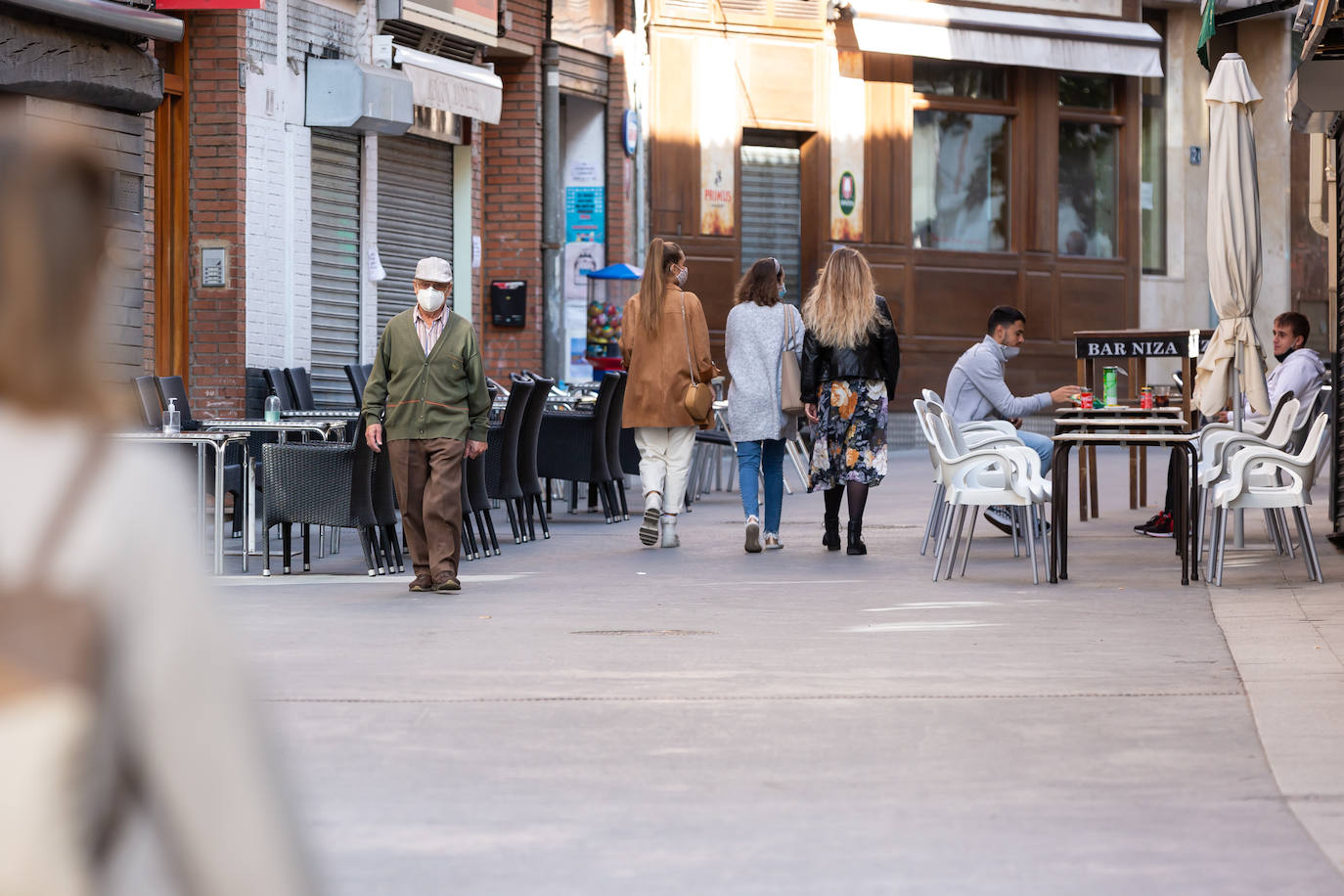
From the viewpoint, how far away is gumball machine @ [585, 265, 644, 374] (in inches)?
862

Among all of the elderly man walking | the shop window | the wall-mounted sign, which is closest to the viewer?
the elderly man walking

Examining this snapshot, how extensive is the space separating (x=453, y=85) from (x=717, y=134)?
5.75 meters

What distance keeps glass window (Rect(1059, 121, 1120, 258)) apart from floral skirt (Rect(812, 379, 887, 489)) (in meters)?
16.4

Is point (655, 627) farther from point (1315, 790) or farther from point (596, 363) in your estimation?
point (596, 363)

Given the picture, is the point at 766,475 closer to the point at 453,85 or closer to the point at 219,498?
the point at 219,498

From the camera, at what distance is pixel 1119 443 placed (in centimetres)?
1114

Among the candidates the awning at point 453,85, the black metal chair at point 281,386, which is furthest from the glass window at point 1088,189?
the black metal chair at point 281,386

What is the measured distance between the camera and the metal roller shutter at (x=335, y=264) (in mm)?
18594

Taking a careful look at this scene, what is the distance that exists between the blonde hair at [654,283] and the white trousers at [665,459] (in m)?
0.70

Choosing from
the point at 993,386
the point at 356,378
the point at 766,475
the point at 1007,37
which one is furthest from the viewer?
the point at 1007,37

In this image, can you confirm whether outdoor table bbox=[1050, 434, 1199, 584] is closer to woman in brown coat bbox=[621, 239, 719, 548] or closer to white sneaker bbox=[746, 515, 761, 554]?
white sneaker bbox=[746, 515, 761, 554]

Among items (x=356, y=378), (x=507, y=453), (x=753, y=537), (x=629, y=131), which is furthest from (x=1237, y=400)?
(x=629, y=131)

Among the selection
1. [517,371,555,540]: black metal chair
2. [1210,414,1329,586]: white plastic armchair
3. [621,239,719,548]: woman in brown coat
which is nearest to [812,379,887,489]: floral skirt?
[621,239,719,548]: woman in brown coat

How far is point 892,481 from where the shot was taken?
21672mm
